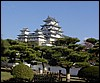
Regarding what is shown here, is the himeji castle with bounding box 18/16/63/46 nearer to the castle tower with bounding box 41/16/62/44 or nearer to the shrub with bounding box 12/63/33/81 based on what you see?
the castle tower with bounding box 41/16/62/44

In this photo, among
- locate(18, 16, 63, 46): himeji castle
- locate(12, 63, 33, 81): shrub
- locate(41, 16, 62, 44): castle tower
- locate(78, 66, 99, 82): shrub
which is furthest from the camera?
locate(41, 16, 62, 44): castle tower

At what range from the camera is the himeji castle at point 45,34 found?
4400cm

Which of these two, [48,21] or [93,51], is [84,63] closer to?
[93,51]

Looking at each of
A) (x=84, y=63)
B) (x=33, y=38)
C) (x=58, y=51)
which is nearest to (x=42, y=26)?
(x=33, y=38)

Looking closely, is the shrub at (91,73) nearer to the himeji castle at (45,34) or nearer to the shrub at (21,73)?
the shrub at (21,73)

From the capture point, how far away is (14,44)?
64.7 ft

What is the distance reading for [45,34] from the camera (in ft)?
156

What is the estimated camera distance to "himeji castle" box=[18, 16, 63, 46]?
144 ft

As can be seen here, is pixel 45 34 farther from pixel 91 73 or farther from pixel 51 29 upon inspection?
pixel 91 73

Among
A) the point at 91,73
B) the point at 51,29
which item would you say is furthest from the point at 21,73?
the point at 51,29

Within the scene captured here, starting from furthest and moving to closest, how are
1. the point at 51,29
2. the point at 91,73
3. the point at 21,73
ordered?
1. the point at 51,29
2. the point at 91,73
3. the point at 21,73

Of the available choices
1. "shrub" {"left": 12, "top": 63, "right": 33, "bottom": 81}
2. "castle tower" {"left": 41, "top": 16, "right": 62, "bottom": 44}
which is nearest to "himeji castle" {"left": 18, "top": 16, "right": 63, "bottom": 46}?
"castle tower" {"left": 41, "top": 16, "right": 62, "bottom": 44}

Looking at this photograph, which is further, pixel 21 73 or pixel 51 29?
pixel 51 29

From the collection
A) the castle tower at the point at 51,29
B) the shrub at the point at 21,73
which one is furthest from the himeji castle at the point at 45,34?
the shrub at the point at 21,73
